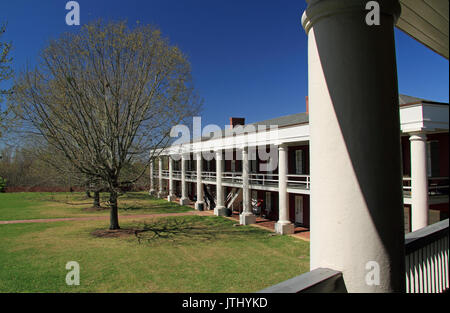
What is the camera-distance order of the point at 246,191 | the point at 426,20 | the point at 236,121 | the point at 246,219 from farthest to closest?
the point at 236,121 → the point at 246,191 → the point at 246,219 → the point at 426,20

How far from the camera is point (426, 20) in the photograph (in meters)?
4.18

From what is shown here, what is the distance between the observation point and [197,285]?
908 centimetres

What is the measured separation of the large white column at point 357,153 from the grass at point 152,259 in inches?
288

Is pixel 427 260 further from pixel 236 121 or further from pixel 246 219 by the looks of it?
pixel 236 121

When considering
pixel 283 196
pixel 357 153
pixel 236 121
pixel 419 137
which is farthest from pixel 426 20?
pixel 236 121

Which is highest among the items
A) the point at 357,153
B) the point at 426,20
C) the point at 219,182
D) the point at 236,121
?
the point at 236,121

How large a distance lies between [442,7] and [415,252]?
3204 millimetres

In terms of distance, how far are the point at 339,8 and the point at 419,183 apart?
11580 mm

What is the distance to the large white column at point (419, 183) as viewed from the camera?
444 inches

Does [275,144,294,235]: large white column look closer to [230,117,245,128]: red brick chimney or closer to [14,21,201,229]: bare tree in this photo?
[14,21,201,229]: bare tree

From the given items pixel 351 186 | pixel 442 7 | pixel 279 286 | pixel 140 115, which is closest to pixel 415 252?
pixel 351 186

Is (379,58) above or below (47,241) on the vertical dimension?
above

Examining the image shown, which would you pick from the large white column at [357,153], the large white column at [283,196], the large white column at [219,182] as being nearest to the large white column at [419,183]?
the large white column at [283,196]

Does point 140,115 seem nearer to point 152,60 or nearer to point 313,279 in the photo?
point 152,60
